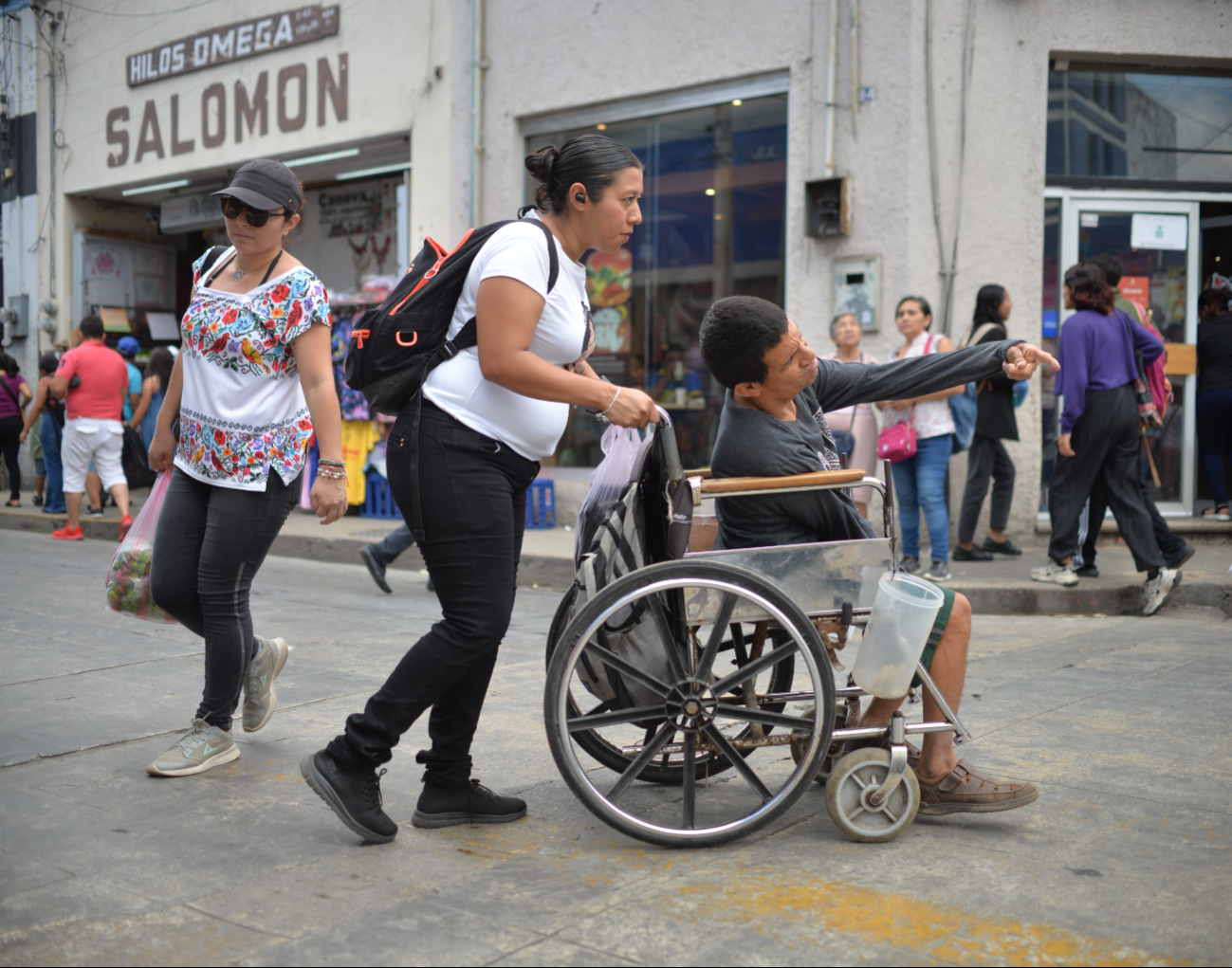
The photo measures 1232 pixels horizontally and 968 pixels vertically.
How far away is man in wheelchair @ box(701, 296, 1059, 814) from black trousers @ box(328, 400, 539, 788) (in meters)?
0.62

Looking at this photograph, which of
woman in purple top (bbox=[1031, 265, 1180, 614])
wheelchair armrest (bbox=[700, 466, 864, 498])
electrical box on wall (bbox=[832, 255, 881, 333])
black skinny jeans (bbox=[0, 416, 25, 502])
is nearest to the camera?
wheelchair armrest (bbox=[700, 466, 864, 498])

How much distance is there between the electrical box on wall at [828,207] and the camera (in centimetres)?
884

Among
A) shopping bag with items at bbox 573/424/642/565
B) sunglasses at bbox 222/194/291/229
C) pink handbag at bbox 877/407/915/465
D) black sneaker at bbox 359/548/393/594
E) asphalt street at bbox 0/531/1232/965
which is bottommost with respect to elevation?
asphalt street at bbox 0/531/1232/965

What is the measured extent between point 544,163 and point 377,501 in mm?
8381

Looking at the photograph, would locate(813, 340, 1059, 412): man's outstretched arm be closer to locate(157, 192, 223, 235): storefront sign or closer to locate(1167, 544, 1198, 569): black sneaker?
locate(1167, 544, 1198, 569): black sneaker

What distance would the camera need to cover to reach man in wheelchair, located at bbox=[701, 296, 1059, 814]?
3.00m

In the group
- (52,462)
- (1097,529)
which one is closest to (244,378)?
(1097,529)

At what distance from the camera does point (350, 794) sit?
287 cm

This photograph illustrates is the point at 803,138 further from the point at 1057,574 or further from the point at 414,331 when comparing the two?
the point at 414,331

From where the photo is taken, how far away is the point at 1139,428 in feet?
22.8

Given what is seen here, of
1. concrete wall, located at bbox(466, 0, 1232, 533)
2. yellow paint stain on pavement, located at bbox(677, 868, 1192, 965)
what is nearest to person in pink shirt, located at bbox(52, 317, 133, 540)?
concrete wall, located at bbox(466, 0, 1232, 533)

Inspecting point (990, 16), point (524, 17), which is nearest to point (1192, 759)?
point (990, 16)

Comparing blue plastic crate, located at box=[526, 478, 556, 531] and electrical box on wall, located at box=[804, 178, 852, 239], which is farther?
blue plastic crate, located at box=[526, 478, 556, 531]

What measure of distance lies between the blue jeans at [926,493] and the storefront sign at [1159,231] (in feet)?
10.0
